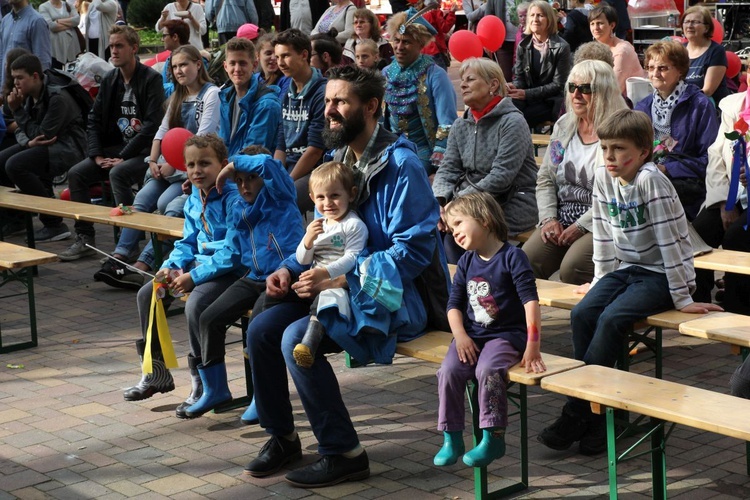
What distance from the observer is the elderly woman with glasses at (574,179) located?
6.14m

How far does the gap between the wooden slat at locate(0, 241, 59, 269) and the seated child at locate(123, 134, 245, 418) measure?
1.49 meters

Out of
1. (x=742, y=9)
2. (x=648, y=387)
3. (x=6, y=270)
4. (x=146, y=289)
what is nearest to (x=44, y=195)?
(x=6, y=270)

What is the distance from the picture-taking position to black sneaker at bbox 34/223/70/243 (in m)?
10.5

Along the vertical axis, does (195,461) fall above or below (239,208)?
below

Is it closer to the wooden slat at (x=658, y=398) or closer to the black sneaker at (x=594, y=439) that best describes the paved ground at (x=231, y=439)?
the black sneaker at (x=594, y=439)

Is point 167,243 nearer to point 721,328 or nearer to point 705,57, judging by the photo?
point 705,57

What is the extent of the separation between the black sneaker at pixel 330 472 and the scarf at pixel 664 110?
313 centimetres

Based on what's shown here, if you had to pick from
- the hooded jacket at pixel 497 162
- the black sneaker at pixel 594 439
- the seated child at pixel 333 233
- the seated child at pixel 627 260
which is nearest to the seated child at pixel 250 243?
the seated child at pixel 333 233

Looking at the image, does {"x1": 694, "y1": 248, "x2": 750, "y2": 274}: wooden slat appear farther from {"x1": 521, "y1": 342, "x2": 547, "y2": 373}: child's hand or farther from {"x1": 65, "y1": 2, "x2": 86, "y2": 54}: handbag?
{"x1": 65, "y1": 2, "x2": 86, "y2": 54}: handbag

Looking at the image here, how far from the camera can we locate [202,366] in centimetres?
575

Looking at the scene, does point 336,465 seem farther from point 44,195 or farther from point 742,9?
point 742,9

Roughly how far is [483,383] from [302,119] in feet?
13.5

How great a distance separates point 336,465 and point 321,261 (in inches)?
36.9

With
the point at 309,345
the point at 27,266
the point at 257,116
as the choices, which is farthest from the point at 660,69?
the point at 27,266
